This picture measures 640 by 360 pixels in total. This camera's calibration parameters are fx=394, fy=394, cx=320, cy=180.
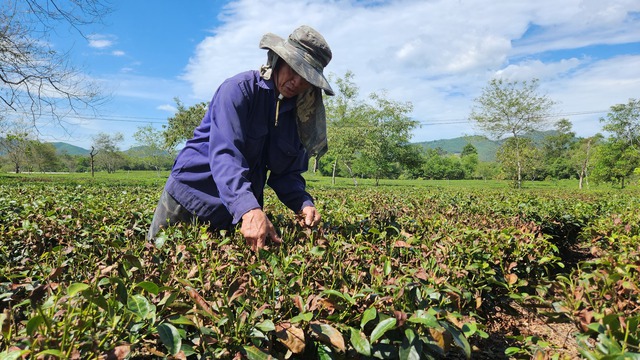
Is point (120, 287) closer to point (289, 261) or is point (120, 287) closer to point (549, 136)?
point (289, 261)

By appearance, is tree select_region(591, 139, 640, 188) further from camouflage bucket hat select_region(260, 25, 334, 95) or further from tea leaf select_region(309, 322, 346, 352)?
tea leaf select_region(309, 322, 346, 352)

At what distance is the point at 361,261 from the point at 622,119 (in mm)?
54987

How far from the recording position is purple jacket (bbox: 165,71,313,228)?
2.06 metres

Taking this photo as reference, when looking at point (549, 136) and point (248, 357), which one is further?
point (549, 136)

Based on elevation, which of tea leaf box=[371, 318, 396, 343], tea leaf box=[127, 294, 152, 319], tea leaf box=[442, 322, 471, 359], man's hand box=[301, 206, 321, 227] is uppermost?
man's hand box=[301, 206, 321, 227]

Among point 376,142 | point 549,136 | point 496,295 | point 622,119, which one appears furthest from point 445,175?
point 496,295

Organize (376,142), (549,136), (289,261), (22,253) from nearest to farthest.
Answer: (289,261), (22,253), (376,142), (549,136)

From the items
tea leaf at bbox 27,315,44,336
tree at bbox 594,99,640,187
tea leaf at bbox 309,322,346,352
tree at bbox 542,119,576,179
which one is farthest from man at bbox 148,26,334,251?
tree at bbox 542,119,576,179

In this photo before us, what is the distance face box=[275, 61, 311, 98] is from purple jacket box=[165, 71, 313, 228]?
6cm

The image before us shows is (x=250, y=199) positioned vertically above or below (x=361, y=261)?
above

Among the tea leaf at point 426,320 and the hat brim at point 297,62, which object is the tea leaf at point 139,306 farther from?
the hat brim at point 297,62

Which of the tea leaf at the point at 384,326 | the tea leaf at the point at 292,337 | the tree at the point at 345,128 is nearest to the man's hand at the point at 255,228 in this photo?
the tea leaf at the point at 292,337

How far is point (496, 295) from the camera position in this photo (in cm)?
281

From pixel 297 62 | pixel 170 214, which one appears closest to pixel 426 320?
pixel 297 62
